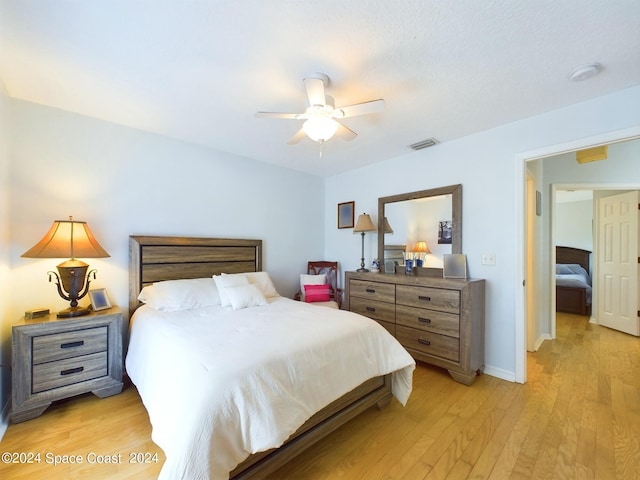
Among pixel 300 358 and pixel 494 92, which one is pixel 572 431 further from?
pixel 494 92

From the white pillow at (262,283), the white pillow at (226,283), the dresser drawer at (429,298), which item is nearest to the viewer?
the dresser drawer at (429,298)

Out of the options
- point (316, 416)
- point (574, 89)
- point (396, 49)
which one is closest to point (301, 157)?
point (396, 49)

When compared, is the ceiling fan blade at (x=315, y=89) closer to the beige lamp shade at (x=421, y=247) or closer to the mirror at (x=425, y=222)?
the mirror at (x=425, y=222)

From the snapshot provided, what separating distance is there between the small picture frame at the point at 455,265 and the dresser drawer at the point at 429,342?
25.5 inches

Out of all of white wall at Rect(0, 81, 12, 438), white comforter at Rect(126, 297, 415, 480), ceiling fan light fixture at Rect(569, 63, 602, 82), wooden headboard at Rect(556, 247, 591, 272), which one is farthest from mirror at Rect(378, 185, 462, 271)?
wooden headboard at Rect(556, 247, 591, 272)

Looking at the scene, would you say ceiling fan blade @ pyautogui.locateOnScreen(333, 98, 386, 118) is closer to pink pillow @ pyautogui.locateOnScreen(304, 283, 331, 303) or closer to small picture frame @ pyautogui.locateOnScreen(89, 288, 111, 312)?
pink pillow @ pyautogui.locateOnScreen(304, 283, 331, 303)

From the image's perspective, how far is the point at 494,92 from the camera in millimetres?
2016

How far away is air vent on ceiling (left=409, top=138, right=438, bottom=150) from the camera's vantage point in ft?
9.54

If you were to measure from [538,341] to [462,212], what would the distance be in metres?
2.11

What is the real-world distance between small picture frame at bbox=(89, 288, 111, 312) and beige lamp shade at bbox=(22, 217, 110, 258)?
41 centimetres

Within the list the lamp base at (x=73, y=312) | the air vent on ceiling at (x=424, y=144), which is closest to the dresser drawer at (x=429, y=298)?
the air vent on ceiling at (x=424, y=144)

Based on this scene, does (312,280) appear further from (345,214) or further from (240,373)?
(240,373)

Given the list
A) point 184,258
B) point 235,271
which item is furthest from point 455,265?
point 184,258

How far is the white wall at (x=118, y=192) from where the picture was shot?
220 centimetres
